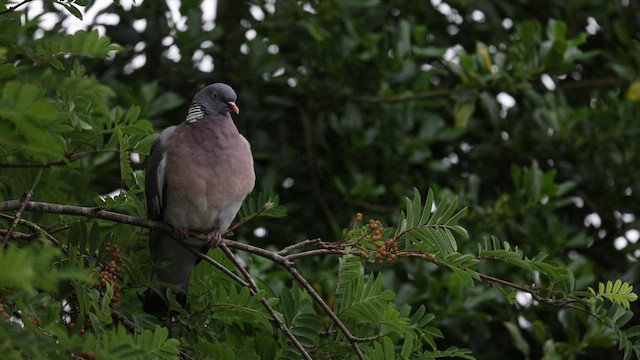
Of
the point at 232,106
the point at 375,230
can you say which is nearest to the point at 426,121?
the point at 232,106

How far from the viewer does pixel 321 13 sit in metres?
4.43

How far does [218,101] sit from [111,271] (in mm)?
1013

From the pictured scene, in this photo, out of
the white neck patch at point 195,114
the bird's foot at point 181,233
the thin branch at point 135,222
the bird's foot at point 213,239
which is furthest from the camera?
the white neck patch at point 195,114

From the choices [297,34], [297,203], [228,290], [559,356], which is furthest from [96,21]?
[559,356]

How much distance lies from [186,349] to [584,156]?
9.81 feet

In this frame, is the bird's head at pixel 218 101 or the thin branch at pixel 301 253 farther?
the bird's head at pixel 218 101

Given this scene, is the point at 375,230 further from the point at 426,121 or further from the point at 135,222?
the point at 426,121

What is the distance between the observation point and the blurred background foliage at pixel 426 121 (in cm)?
425

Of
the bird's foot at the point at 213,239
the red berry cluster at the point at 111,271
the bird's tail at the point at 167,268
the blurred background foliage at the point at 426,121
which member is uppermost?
the red berry cluster at the point at 111,271

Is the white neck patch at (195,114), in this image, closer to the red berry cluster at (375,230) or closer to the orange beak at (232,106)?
the orange beak at (232,106)

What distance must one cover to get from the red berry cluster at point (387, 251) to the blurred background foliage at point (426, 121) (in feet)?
5.46

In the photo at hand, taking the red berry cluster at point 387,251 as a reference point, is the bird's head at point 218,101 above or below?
below

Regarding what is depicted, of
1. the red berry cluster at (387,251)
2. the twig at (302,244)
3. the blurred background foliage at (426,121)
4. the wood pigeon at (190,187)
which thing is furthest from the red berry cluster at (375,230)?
the blurred background foliage at (426,121)

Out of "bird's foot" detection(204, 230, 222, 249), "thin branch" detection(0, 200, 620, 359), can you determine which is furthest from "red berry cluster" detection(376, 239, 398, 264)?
"bird's foot" detection(204, 230, 222, 249)
